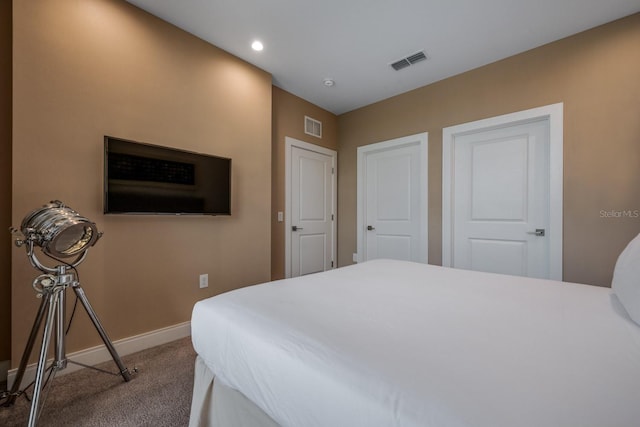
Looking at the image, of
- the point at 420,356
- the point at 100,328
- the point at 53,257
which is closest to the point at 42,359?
the point at 100,328

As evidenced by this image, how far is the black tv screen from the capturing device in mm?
1937

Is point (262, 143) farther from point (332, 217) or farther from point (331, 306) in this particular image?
point (331, 306)

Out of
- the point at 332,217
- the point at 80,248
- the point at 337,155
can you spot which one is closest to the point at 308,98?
the point at 337,155

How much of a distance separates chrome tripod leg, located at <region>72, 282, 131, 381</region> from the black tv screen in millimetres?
640

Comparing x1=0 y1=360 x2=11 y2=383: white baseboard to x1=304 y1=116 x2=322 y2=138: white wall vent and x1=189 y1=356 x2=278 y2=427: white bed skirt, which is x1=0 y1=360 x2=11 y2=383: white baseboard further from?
x1=304 y1=116 x2=322 y2=138: white wall vent

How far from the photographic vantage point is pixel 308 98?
3.64 m

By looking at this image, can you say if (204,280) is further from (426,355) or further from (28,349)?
(426,355)

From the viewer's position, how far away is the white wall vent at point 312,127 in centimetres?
368

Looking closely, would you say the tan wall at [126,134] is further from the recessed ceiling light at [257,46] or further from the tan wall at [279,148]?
the tan wall at [279,148]

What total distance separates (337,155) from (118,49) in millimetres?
2840

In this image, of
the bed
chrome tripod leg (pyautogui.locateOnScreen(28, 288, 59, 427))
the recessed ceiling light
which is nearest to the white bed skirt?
the bed

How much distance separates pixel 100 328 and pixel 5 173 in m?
1.15

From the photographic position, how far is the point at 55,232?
1.30 m

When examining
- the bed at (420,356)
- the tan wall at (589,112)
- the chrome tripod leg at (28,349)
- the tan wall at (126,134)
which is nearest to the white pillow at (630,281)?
the bed at (420,356)
